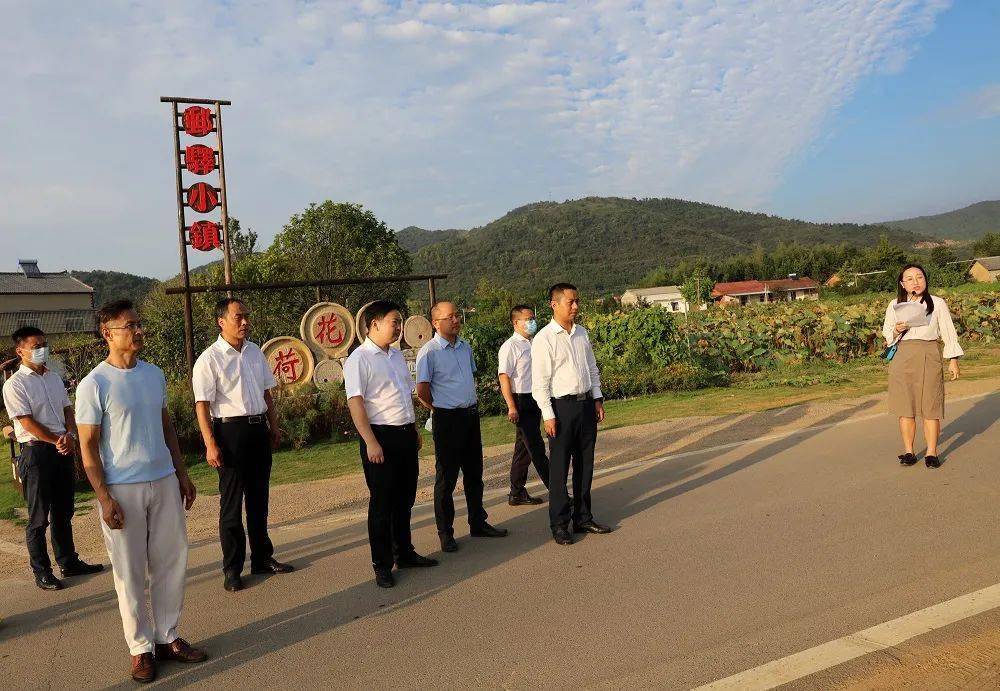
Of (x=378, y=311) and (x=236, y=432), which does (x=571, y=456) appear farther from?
(x=236, y=432)

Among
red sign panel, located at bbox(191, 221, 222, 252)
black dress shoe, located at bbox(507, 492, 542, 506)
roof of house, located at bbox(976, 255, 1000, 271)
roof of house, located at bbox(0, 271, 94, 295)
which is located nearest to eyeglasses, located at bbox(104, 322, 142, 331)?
black dress shoe, located at bbox(507, 492, 542, 506)

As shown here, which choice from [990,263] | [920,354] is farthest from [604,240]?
[920,354]

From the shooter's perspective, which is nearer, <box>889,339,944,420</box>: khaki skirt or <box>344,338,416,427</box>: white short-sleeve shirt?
<box>344,338,416,427</box>: white short-sleeve shirt

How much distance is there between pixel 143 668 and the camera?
3.86m

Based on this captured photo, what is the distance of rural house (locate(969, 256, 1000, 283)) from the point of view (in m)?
75.7

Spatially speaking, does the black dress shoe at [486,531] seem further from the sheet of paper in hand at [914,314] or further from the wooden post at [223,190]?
the wooden post at [223,190]

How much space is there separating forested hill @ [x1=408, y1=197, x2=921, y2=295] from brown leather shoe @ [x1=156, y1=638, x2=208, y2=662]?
90.3m

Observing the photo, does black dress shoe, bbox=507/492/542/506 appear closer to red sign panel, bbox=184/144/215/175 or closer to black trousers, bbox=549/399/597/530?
black trousers, bbox=549/399/597/530

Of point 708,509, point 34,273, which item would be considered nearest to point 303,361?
point 708,509

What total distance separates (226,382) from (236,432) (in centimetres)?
34

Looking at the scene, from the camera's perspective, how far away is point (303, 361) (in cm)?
1284

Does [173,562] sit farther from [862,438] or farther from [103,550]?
[862,438]

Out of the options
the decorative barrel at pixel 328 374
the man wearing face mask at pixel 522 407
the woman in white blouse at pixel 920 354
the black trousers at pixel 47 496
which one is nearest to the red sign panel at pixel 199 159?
the decorative barrel at pixel 328 374

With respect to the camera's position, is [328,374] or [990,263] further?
[990,263]
